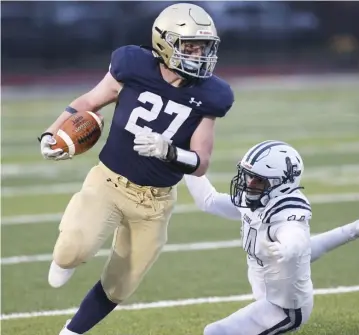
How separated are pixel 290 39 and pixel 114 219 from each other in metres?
18.0

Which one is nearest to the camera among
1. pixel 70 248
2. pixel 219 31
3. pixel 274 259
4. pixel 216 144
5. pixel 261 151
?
pixel 274 259

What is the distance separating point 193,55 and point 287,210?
2.68 feet

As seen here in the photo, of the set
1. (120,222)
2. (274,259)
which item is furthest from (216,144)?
(274,259)

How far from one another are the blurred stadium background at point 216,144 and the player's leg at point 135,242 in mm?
495

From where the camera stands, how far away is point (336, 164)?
31.8ft

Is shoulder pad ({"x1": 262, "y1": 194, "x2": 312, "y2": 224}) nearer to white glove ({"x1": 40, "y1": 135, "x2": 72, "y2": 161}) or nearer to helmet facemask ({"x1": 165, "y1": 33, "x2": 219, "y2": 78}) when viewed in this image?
helmet facemask ({"x1": 165, "y1": 33, "x2": 219, "y2": 78})

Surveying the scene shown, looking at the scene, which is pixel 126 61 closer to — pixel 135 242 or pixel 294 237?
pixel 135 242

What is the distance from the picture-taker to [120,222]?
13.8 feet

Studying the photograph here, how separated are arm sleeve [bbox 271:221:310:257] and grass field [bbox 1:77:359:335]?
0.92 m

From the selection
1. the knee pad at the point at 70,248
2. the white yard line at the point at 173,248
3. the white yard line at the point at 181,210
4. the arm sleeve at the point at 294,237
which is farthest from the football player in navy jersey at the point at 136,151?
the white yard line at the point at 181,210

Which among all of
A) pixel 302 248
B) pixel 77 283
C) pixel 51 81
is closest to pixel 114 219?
pixel 302 248

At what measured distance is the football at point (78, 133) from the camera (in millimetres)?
4137

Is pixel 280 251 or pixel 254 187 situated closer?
pixel 280 251

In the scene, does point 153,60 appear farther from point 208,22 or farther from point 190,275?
point 190,275
